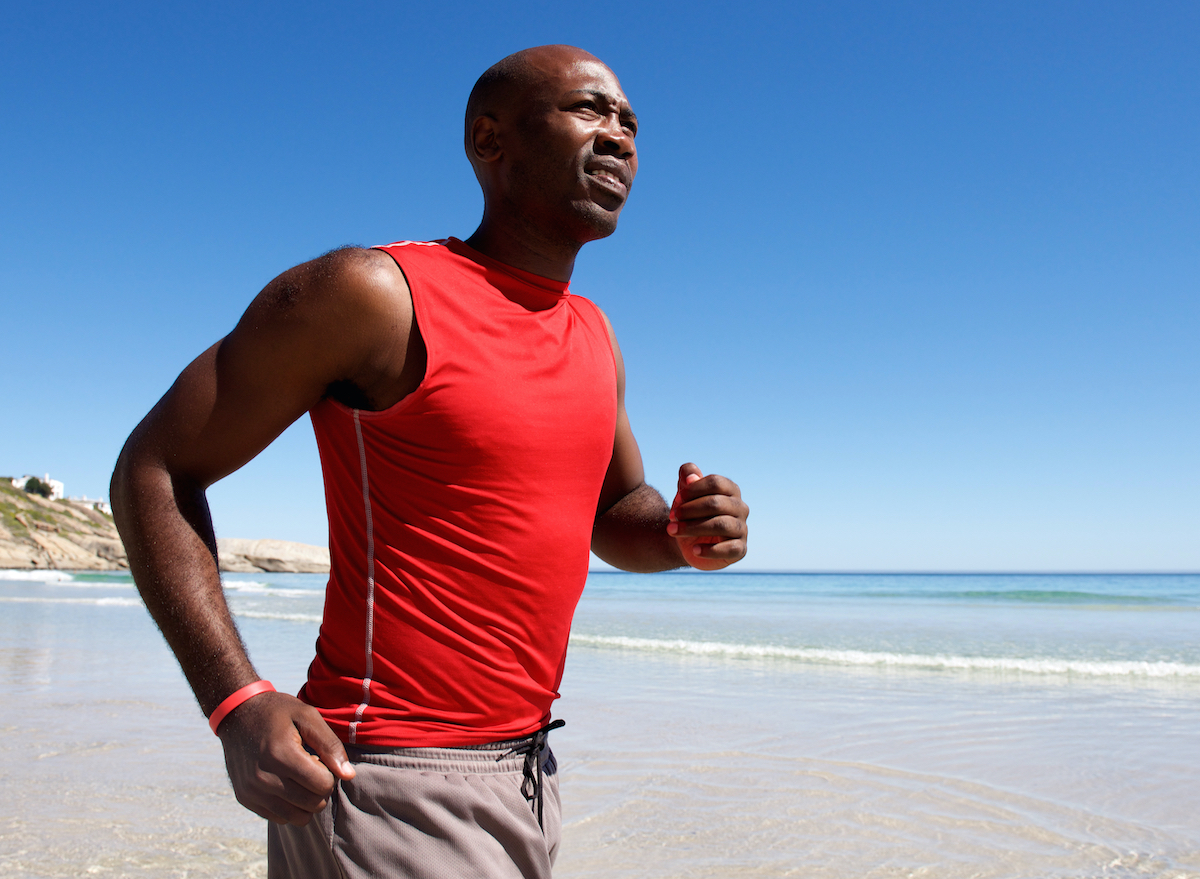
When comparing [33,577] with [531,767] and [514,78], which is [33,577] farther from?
[531,767]

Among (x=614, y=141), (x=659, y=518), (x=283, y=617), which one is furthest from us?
(x=283, y=617)

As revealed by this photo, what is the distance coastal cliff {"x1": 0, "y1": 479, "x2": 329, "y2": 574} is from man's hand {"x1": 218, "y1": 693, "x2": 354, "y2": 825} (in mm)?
51889

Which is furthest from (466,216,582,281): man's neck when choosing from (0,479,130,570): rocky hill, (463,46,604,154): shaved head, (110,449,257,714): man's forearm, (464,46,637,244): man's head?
(0,479,130,570): rocky hill

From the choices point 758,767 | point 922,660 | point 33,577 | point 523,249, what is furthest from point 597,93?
point 33,577

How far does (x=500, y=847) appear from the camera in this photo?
142 centimetres

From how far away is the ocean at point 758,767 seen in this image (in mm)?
4164

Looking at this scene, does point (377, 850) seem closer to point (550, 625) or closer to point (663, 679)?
point (550, 625)

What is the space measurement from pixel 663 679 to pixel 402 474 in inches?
334

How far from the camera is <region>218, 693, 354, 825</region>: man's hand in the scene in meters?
1.15

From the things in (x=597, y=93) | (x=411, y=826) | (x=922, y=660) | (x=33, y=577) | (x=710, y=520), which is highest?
(x=597, y=93)

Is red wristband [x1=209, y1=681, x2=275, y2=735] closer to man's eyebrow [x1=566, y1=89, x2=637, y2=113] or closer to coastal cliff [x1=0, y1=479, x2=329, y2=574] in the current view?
man's eyebrow [x1=566, y1=89, x2=637, y2=113]

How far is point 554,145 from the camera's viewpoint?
5.67 feet

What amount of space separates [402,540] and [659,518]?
0.79m

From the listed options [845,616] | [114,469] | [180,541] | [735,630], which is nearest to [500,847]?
[180,541]
